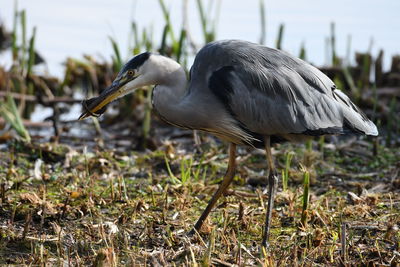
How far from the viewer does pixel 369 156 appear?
6.71 meters

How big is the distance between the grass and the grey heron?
0.30 metres

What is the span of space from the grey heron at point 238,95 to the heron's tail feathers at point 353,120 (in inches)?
0.6

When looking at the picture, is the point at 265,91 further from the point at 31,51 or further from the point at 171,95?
the point at 31,51

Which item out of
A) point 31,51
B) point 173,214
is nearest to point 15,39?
point 31,51

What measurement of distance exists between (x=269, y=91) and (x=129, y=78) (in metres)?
0.95

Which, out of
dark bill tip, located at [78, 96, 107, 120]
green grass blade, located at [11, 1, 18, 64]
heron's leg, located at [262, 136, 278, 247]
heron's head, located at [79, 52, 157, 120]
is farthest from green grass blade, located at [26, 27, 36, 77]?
heron's leg, located at [262, 136, 278, 247]

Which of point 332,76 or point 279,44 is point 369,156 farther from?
point 332,76

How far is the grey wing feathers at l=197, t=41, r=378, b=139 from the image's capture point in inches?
184

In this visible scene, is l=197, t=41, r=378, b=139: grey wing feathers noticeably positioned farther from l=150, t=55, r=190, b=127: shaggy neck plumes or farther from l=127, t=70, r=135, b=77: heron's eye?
l=127, t=70, r=135, b=77: heron's eye

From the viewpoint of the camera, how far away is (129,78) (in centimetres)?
459

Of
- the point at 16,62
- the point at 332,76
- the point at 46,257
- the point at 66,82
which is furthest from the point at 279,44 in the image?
the point at 46,257

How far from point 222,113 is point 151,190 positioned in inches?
36.1

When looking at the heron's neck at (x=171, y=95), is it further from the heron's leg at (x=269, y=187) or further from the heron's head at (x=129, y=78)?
the heron's leg at (x=269, y=187)

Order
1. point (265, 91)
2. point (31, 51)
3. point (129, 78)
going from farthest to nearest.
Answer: point (31, 51) → point (265, 91) → point (129, 78)
